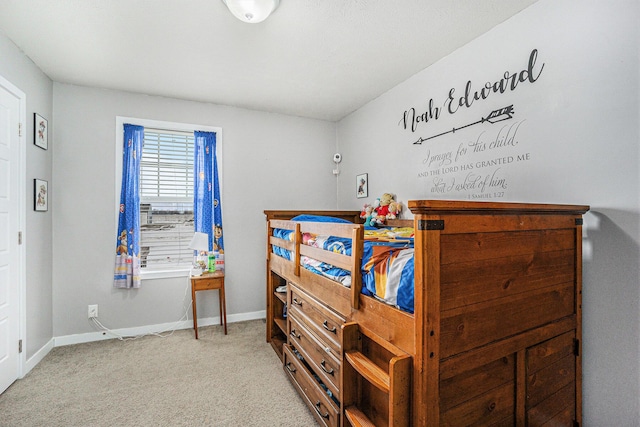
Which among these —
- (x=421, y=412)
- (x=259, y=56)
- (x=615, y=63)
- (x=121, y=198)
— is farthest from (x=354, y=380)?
(x=121, y=198)

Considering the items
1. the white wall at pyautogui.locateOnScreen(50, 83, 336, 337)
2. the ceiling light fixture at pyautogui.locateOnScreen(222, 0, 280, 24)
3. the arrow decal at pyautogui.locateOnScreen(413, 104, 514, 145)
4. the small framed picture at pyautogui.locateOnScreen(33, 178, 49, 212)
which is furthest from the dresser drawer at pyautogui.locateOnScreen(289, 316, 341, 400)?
the small framed picture at pyautogui.locateOnScreen(33, 178, 49, 212)

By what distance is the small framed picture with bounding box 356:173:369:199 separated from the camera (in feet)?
10.9

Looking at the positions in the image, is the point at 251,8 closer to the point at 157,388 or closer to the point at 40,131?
the point at 40,131

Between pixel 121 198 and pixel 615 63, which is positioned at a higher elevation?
pixel 615 63

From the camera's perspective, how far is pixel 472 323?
1.13m

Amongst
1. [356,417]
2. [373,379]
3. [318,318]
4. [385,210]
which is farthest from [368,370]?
[385,210]

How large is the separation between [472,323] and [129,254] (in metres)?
3.03

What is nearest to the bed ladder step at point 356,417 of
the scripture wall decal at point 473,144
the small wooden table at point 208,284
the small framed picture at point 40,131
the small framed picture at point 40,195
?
the scripture wall decal at point 473,144

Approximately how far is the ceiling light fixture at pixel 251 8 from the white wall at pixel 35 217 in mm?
1692

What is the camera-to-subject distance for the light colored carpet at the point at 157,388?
1.78 m

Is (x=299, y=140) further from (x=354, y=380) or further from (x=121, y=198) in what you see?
(x=354, y=380)

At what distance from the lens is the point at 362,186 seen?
3395 mm

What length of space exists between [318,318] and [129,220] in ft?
7.37

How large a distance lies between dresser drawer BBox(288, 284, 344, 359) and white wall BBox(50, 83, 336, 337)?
1.40 m
